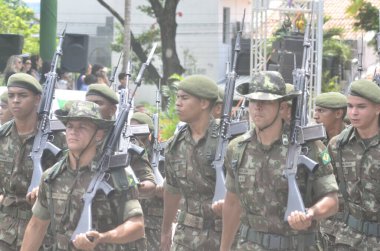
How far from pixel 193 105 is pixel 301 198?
7.20ft

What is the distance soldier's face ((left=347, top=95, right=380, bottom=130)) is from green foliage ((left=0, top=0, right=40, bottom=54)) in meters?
27.1

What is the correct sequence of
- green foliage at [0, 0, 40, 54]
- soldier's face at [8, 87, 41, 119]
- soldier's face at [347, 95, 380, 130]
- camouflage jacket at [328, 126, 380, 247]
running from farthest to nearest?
green foliage at [0, 0, 40, 54]
soldier's face at [8, 87, 41, 119]
soldier's face at [347, 95, 380, 130]
camouflage jacket at [328, 126, 380, 247]

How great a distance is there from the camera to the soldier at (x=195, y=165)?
9.02m

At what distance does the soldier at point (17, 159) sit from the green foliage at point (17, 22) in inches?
1021

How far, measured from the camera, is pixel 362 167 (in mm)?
8703

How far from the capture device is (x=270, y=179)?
7500 millimetres

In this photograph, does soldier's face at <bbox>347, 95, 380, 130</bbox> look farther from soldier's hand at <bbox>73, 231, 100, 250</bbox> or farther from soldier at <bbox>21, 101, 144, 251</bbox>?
soldier's hand at <bbox>73, 231, 100, 250</bbox>

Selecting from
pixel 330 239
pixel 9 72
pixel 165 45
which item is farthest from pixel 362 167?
pixel 165 45

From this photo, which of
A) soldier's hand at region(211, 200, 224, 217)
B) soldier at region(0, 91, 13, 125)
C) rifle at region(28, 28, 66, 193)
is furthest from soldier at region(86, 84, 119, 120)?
soldier's hand at region(211, 200, 224, 217)

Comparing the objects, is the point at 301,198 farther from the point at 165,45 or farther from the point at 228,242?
the point at 165,45

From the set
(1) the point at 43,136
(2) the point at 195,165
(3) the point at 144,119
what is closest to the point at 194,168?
(2) the point at 195,165

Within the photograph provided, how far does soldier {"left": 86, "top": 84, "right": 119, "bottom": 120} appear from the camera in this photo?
9.77 m

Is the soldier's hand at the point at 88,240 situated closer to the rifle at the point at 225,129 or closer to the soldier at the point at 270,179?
the soldier at the point at 270,179

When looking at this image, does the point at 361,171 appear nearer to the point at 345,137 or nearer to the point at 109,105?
the point at 345,137
